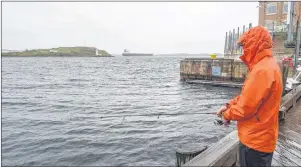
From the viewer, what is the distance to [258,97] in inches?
118

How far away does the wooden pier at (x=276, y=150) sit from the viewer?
15.0 feet

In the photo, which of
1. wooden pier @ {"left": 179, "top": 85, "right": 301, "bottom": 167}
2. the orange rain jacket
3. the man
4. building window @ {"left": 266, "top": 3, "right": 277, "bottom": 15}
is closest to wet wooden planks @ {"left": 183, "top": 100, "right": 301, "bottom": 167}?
wooden pier @ {"left": 179, "top": 85, "right": 301, "bottom": 167}

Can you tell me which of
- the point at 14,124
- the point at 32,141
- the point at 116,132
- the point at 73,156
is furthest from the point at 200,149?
the point at 14,124

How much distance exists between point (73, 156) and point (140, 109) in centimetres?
926

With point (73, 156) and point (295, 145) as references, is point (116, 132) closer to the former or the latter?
point (73, 156)

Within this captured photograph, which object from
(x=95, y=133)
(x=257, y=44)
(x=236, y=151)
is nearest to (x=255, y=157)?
(x=257, y=44)

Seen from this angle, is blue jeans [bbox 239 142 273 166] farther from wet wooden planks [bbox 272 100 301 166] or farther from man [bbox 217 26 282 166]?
wet wooden planks [bbox 272 100 301 166]

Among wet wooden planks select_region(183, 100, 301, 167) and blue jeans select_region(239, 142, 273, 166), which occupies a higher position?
blue jeans select_region(239, 142, 273, 166)

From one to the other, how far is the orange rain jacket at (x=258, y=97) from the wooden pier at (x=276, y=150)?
1322 mm

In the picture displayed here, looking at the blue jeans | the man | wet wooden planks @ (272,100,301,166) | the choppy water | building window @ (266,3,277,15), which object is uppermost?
building window @ (266,3,277,15)

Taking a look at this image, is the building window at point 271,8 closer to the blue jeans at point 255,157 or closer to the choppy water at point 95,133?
the choppy water at point 95,133

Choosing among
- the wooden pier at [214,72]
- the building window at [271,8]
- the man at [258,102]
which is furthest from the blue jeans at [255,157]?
the building window at [271,8]

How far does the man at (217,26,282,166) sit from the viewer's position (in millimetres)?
3016

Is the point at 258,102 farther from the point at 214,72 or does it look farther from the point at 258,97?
the point at 214,72
